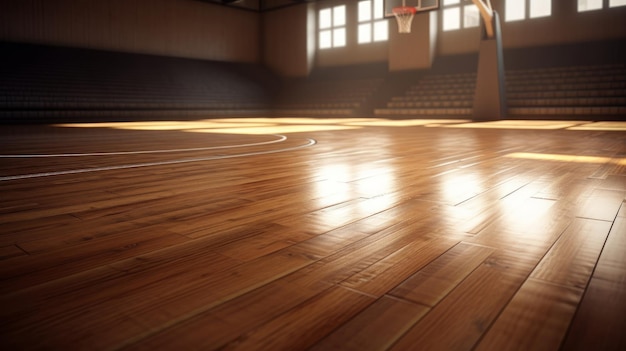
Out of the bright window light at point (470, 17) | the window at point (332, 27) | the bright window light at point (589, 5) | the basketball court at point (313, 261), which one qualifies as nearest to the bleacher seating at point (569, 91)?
the bright window light at point (589, 5)

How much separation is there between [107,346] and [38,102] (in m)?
9.05

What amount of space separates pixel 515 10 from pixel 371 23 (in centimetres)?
389

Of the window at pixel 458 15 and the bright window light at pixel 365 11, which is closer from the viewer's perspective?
the window at pixel 458 15

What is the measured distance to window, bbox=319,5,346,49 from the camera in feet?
43.4

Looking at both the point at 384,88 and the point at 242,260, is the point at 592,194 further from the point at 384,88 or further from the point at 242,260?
the point at 384,88

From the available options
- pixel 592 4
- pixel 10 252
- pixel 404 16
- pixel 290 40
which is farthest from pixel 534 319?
pixel 290 40

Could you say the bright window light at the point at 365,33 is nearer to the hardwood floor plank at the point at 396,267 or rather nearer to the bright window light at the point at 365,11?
the bright window light at the point at 365,11

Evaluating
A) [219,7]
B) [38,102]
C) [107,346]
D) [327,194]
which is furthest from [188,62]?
[107,346]

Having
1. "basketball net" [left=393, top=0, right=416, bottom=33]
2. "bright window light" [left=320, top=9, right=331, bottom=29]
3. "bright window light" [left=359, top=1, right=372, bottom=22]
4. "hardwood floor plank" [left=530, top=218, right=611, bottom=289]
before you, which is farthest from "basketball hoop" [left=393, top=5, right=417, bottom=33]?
"hardwood floor plank" [left=530, top=218, right=611, bottom=289]

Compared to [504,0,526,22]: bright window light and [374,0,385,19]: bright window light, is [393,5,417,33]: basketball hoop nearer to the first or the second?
[504,0,526,22]: bright window light

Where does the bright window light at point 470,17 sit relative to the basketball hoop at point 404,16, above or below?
above

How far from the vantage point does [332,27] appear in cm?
1351

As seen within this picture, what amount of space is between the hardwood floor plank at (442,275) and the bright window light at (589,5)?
35.3 feet

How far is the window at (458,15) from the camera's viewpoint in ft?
35.3
